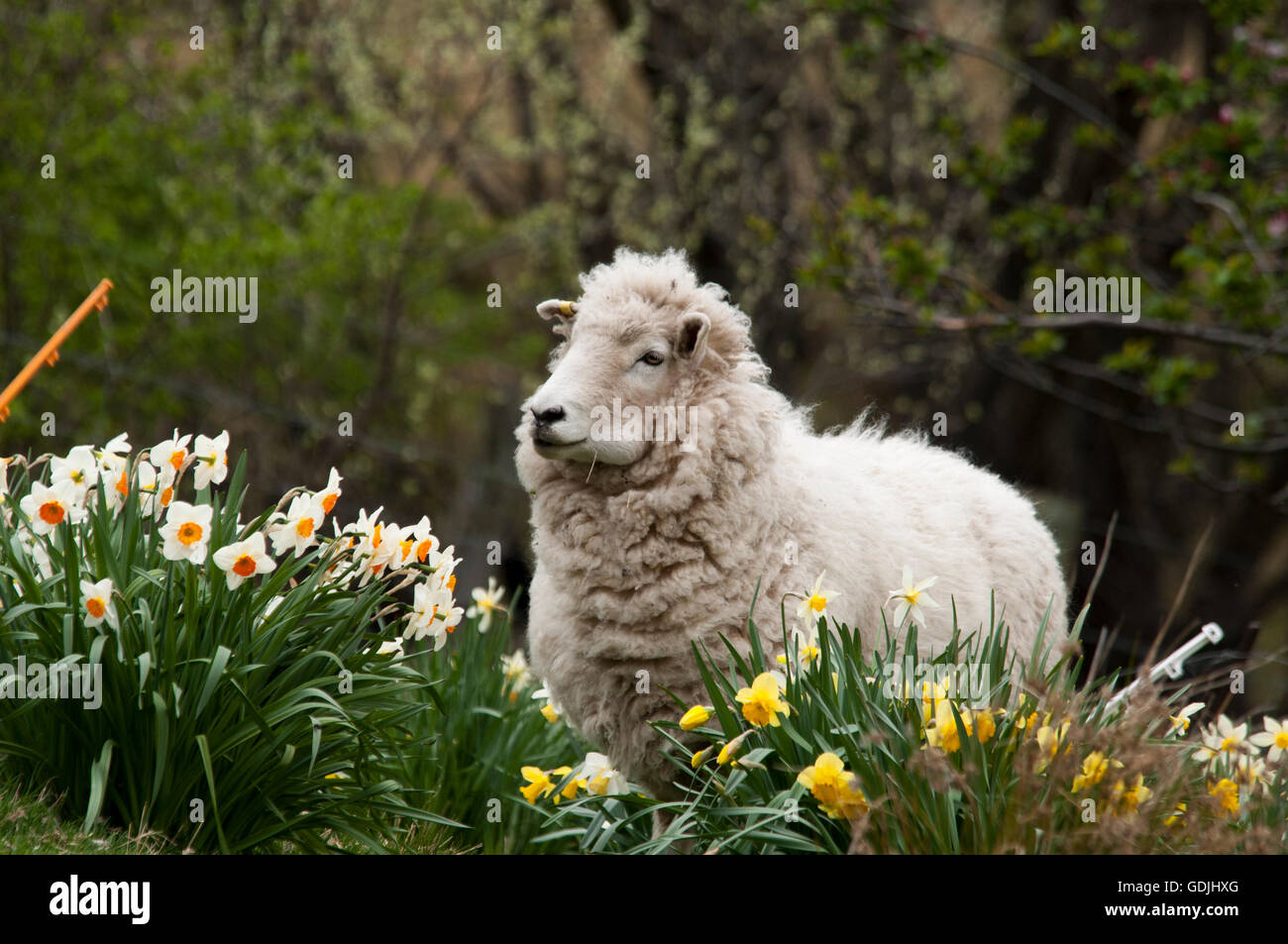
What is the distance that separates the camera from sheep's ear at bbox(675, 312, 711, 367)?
466 cm

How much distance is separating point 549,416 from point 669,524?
0.57 m

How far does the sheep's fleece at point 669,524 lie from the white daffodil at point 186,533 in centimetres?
112

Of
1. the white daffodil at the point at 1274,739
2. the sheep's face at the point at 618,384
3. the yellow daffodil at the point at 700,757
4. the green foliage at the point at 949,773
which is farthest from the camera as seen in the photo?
the sheep's face at the point at 618,384

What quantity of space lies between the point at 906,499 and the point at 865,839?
204 cm

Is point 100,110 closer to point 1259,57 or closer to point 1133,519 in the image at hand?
point 1259,57

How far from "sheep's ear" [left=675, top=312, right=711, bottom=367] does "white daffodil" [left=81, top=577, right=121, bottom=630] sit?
2.06m

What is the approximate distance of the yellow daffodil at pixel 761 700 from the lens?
3637mm

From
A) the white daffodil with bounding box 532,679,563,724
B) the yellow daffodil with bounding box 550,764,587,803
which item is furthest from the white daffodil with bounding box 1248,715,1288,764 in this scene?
the white daffodil with bounding box 532,679,563,724

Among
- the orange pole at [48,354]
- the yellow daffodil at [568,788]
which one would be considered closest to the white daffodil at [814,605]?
the yellow daffodil at [568,788]

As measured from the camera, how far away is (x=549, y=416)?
4.34 meters

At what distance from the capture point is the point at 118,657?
3754mm
